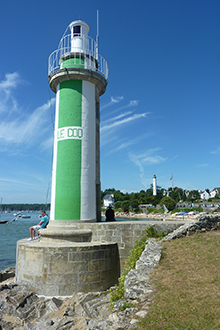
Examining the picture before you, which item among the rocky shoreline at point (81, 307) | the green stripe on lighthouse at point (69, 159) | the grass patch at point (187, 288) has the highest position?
the green stripe on lighthouse at point (69, 159)

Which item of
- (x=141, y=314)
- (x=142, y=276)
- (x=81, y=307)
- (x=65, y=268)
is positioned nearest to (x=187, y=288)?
(x=142, y=276)

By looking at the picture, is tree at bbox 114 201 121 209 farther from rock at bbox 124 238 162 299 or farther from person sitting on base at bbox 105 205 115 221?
rock at bbox 124 238 162 299

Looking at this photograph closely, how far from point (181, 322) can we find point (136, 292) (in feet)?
4.12

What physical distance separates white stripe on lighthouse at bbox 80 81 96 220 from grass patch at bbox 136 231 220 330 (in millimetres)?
4593

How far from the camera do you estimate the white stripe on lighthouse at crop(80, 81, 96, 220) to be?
1126 centimetres

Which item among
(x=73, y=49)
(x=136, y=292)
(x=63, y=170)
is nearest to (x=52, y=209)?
(x=63, y=170)

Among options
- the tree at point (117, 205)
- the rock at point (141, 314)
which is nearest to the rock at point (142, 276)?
the rock at point (141, 314)

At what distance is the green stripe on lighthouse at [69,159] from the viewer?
36.3ft

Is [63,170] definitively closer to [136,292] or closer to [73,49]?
[73,49]

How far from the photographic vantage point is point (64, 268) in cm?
874

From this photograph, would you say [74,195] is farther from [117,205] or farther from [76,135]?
[117,205]

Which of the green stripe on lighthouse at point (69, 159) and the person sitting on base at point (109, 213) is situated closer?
the green stripe on lighthouse at point (69, 159)

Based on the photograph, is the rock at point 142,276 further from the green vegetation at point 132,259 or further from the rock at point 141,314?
the rock at point 141,314

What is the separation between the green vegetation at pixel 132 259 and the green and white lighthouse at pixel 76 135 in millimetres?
3016
